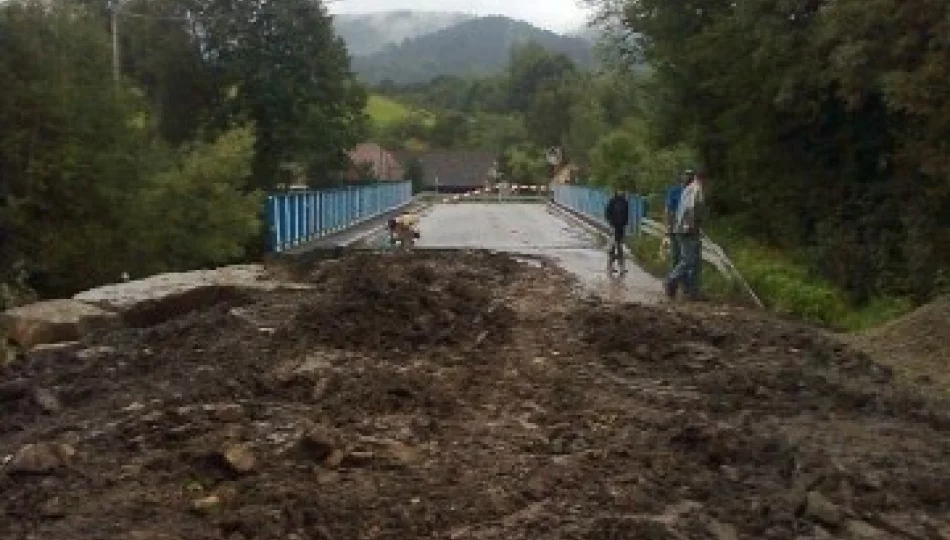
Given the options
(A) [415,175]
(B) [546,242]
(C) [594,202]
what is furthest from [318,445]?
(A) [415,175]

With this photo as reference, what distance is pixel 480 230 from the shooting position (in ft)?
126

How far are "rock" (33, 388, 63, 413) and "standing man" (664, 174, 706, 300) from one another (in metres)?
9.49

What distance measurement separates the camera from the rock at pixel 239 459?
727 cm

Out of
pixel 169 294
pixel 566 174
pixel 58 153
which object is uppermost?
pixel 58 153

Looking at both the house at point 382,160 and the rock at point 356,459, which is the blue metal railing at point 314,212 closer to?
the rock at point 356,459

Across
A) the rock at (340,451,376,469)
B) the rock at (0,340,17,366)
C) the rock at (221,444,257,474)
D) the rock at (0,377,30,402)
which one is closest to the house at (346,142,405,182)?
the rock at (0,340,17,366)

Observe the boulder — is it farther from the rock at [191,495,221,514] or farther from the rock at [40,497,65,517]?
the rock at [191,495,221,514]

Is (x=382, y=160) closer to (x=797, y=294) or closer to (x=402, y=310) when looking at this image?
(x=797, y=294)

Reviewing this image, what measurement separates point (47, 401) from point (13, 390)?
693 mm

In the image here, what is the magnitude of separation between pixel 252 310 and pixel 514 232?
23.0 m

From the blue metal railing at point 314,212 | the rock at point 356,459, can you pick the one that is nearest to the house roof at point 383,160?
the blue metal railing at point 314,212

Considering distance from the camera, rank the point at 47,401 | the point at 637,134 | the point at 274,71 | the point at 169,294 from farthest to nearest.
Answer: the point at 637,134, the point at 274,71, the point at 169,294, the point at 47,401

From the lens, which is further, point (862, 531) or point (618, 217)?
point (618, 217)

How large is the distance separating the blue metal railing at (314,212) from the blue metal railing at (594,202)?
7.58 meters
